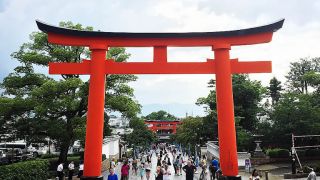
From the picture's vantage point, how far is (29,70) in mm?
24812

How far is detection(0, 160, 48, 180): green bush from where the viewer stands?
14017mm

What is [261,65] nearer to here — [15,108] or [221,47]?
[221,47]

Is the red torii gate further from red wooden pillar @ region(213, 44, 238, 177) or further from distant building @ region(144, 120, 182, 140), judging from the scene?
distant building @ region(144, 120, 182, 140)

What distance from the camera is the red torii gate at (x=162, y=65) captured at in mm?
15727

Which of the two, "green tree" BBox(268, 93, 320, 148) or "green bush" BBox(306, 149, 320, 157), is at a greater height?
"green tree" BBox(268, 93, 320, 148)

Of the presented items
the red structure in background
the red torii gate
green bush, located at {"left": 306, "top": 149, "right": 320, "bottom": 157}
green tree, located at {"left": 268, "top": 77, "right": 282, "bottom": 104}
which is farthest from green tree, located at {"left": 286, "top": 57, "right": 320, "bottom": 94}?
the red structure in background

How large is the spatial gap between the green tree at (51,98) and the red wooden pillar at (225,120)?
10057mm

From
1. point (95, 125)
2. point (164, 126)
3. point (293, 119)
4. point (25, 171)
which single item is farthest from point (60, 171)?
point (164, 126)

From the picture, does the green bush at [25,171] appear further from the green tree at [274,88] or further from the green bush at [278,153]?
the green tree at [274,88]

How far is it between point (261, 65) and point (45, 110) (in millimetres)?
13779

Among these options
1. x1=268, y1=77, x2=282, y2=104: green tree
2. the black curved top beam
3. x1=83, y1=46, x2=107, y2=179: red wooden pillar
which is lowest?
x1=83, y1=46, x2=107, y2=179: red wooden pillar

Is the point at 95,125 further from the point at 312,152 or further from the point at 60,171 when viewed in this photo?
the point at 312,152

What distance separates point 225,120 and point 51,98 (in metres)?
12.3

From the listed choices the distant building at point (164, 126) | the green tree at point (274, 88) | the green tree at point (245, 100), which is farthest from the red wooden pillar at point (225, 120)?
the distant building at point (164, 126)
